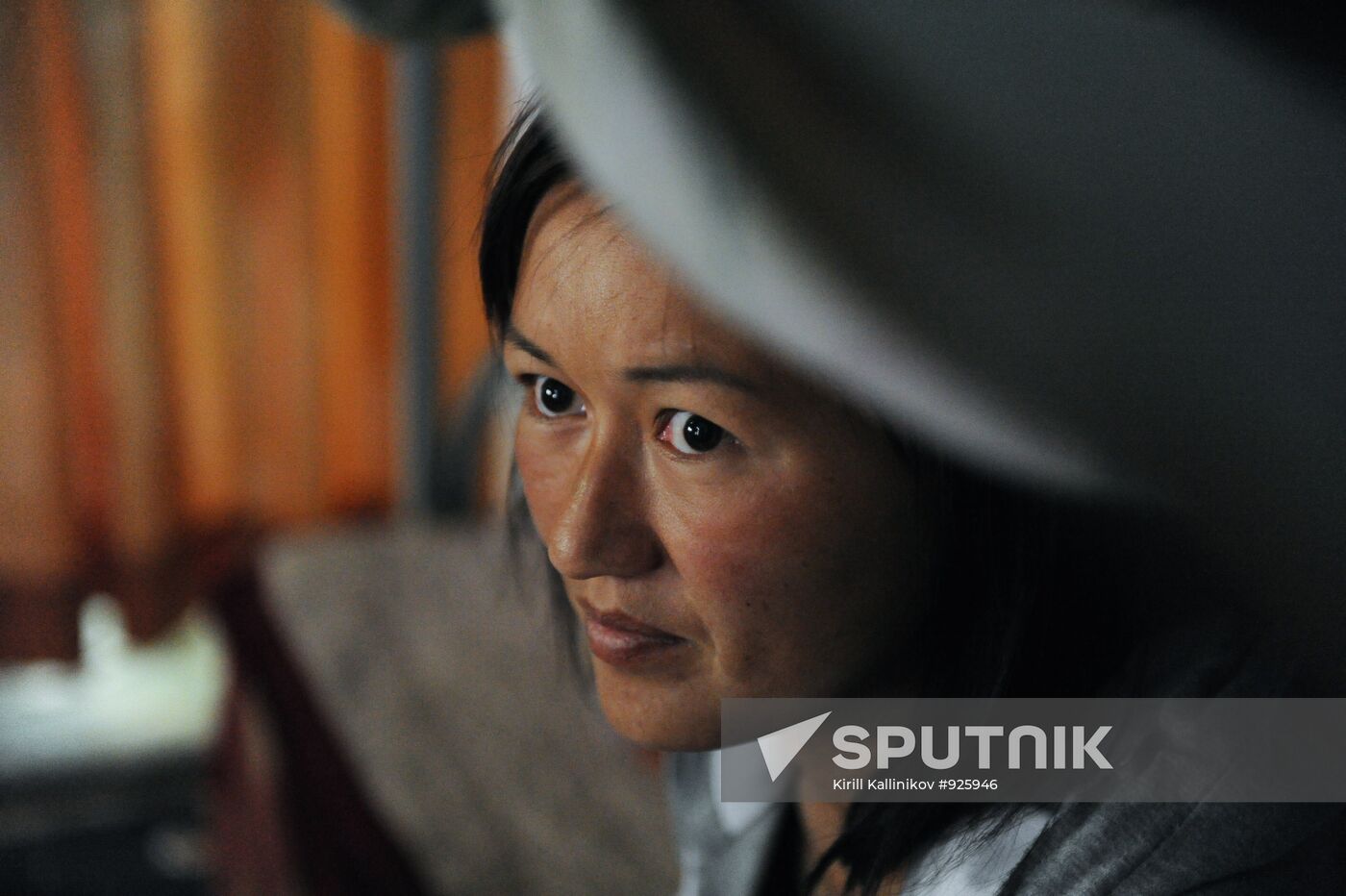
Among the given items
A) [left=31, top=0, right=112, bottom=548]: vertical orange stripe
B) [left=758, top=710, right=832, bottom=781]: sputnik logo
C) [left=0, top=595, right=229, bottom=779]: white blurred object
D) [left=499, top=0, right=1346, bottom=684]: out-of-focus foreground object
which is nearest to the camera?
[left=499, top=0, right=1346, bottom=684]: out-of-focus foreground object

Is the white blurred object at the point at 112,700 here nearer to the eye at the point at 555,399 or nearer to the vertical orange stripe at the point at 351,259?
the vertical orange stripe at the point at 351,259

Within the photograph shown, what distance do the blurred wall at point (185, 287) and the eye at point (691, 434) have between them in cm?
147

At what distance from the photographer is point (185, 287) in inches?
78.2

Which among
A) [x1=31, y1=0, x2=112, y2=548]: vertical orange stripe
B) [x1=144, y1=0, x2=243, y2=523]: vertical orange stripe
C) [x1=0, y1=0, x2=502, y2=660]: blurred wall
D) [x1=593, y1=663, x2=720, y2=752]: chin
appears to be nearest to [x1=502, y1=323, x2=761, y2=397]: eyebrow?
[x1=593, y1=663, x2=720, y2=752]: chin

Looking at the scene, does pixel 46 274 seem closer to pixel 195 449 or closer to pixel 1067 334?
pixel 195 449

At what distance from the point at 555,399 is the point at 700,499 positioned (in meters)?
0.10

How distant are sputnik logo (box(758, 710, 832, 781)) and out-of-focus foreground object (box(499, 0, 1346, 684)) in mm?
263

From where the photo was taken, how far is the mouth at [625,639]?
16.1 inches

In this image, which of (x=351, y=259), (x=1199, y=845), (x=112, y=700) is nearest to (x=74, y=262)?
(x=351, y=259)

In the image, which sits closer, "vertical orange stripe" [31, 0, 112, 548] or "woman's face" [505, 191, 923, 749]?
"woman's face" [505, 191, 923, 749]

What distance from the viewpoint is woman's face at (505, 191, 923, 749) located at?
14.4 inches

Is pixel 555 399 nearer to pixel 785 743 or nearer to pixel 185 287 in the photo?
pixel 785 743

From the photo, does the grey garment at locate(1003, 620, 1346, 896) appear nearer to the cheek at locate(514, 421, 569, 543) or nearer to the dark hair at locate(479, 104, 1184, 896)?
the dark hair at locate(479, 104, 1184, 896)

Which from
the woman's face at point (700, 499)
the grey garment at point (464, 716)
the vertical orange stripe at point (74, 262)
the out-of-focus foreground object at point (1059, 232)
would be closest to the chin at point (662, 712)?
the woman's face at point (700, 499)
